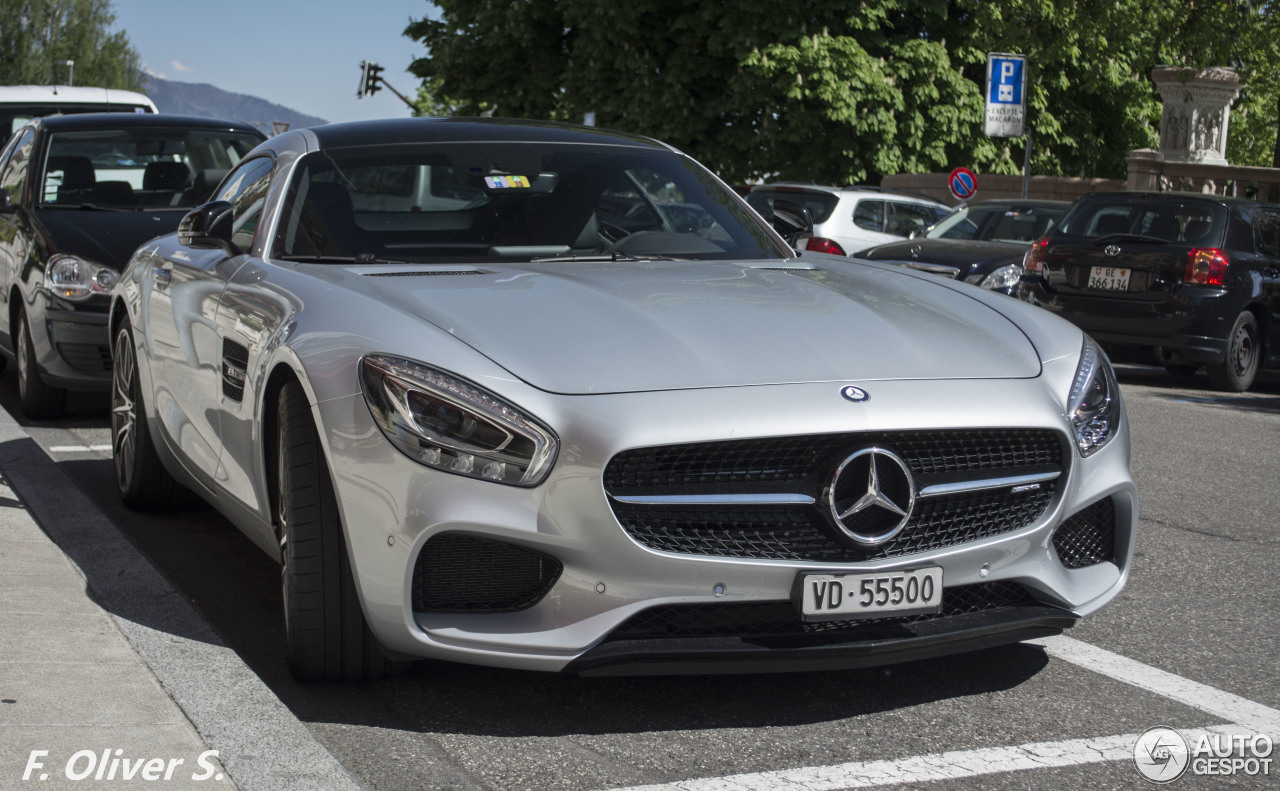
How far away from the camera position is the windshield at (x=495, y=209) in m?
4.83

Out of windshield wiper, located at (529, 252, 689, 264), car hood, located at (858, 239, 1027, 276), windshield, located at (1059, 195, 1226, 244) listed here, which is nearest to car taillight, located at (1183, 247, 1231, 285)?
windshield, located at (1059, 195, 1226, 244)

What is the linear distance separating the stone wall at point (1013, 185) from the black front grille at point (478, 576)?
25626 mm

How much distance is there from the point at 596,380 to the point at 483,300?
2.02ft

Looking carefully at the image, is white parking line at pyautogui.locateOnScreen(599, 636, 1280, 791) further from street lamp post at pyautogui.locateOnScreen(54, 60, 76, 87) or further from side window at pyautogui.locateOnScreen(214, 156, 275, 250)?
street lamp post at pyautogui.locateOnScreen(54, 60, 76, 87)

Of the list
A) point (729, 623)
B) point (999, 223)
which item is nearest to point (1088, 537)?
point (729, 623)

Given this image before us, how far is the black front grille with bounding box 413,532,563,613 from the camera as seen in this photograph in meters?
3.49

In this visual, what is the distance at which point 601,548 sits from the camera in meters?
3.42

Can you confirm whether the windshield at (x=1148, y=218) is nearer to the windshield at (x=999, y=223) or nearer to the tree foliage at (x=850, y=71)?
the windshield at (x=999, y=223)

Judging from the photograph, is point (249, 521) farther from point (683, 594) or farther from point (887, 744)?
point (887, 744)

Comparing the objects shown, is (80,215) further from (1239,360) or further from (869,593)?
(1239,360)

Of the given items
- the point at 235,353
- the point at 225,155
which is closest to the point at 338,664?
the point at 235,353

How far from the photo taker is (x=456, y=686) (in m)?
3.99

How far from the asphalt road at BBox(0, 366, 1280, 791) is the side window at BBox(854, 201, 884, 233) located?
11785 millimetres

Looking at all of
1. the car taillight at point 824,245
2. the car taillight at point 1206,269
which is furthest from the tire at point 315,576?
the car taillight at point 824,245
